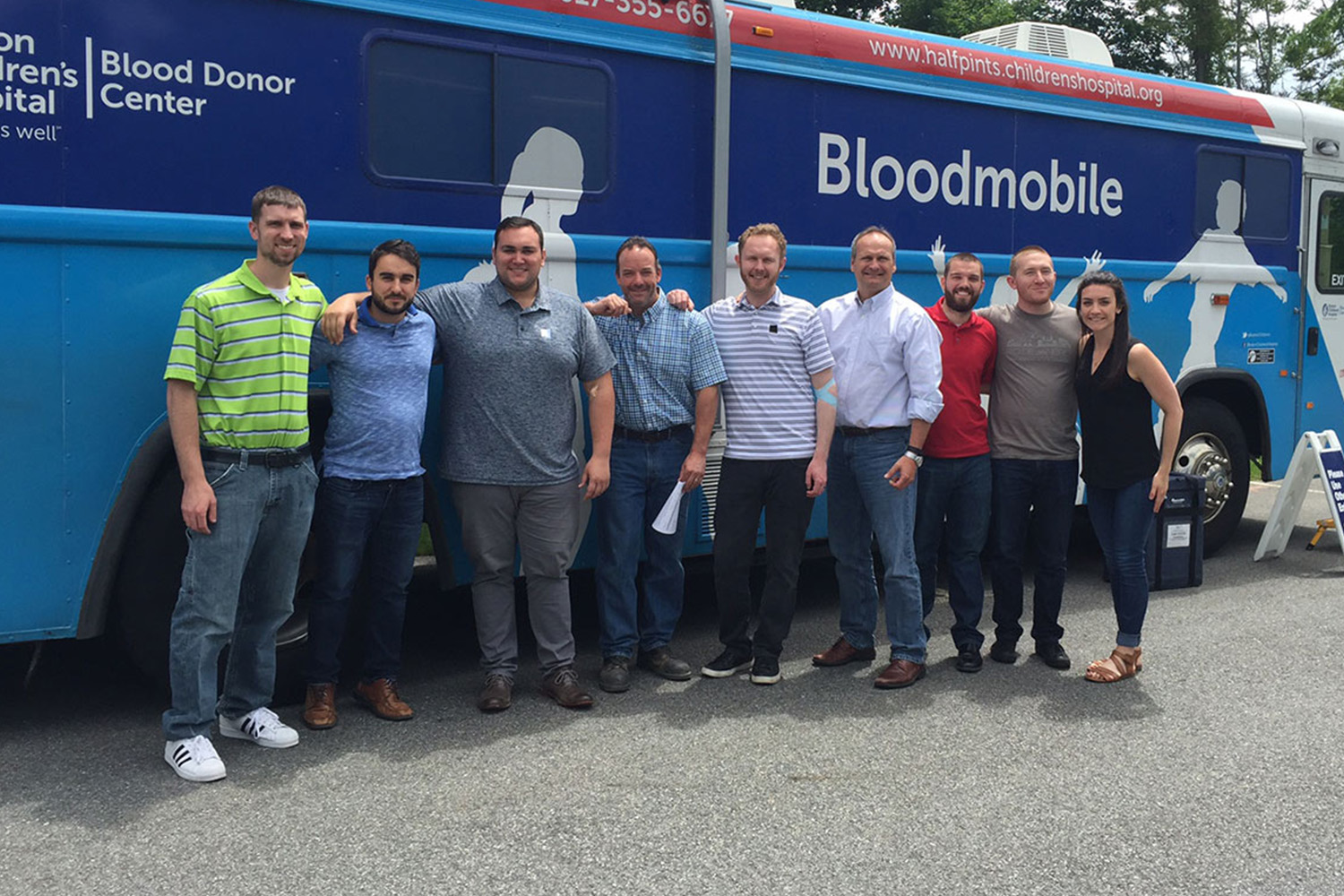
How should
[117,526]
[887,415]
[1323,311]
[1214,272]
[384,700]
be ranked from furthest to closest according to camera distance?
1. [1323,311]
2. [1214,272]
3. [887,415]
4. [384,700]
5. [117,526]

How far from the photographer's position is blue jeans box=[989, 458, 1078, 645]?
5629mm

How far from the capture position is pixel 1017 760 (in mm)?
4500

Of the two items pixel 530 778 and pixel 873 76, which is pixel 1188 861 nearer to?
pixel 530 778

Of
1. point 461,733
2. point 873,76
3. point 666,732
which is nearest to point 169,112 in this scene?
point 461,733

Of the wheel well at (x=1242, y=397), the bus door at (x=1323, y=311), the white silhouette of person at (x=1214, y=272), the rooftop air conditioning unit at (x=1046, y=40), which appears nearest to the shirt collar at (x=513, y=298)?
the rooftop air conditioning unit at (x=1046, y=40)

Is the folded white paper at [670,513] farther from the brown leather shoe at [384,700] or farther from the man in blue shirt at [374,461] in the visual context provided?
the brown leather shoe at [384,700]

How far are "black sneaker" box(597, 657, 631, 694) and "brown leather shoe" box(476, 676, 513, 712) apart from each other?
415 millimetres

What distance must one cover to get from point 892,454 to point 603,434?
1.23 m

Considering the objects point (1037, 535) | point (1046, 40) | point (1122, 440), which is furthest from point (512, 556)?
point (1046, 40)

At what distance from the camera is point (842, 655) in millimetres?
5691

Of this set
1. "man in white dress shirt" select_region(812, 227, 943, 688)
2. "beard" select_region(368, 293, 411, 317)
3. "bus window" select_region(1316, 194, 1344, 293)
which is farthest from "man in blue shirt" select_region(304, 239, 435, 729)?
"bus window" select_region(1316, 194, 1344, 293)

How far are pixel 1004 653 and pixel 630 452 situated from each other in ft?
6.41

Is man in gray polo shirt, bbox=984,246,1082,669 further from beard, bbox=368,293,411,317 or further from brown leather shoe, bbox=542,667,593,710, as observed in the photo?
beard, bbox=368,293,411,317

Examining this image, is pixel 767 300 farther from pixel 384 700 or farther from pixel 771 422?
pixel 384 700
